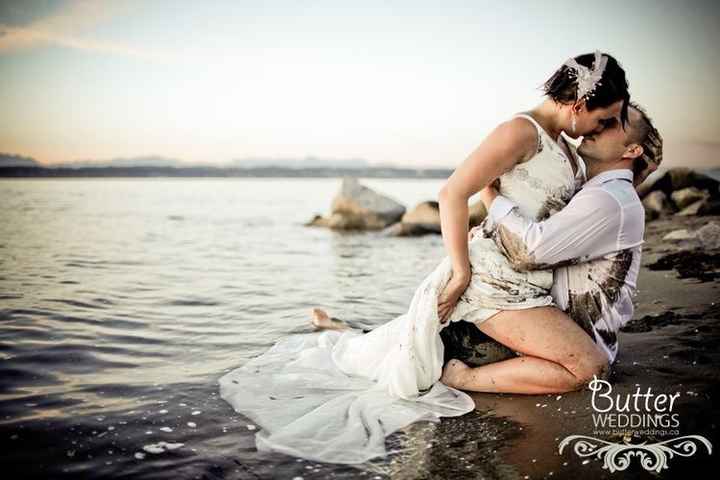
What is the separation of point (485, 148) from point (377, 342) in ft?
6.08

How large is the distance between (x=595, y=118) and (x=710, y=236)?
325 inches

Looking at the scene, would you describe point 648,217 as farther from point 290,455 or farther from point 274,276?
point 290,455

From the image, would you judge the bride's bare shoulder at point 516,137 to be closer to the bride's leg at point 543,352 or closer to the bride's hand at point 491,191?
the bride's hand at point 491,191

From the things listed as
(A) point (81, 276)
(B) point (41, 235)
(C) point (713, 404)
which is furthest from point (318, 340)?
(B) point (41, 235)

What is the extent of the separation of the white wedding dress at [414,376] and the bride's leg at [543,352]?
11 centimetres

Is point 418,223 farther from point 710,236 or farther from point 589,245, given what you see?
point 589,245

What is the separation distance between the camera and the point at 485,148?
339 cm

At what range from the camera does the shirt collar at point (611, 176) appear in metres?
→ 3.64

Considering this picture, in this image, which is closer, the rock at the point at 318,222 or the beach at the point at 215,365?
the beach at the point at 215,365

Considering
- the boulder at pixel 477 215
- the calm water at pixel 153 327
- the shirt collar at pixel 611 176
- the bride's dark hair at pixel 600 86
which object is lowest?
the calm water at pixel 153 327

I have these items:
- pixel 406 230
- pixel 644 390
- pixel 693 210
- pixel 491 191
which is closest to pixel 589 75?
pixel 491 191

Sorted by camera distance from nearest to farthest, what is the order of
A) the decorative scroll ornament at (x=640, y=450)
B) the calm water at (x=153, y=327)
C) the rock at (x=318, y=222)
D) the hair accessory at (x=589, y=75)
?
the decorative scroll ornament at (x=640, y=450), the calm water at (x=153, y=327), the hair accessory at (x=589, y=75), the rock at (x=318, y=222)

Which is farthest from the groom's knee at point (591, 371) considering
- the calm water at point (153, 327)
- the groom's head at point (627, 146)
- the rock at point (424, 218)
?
the rock at point (424, 218)

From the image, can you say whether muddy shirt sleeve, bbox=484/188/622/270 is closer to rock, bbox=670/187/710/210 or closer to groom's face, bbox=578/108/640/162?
groom's face, bbox=578/108/640/162
